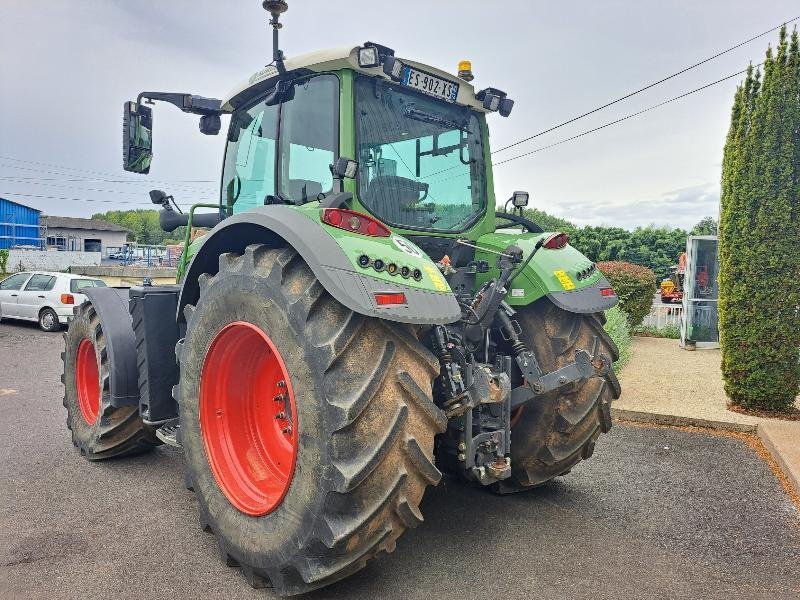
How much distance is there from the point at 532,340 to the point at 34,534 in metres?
3.00

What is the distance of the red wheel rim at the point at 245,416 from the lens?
308 cm

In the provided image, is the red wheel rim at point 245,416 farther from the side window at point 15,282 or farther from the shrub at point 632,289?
the side window at point 15,282

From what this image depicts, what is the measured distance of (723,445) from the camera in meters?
5.51

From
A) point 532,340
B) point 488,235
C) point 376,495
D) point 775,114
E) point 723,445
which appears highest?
point 775,114

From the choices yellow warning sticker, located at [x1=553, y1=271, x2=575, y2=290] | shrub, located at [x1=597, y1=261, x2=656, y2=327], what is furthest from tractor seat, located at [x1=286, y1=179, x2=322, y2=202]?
shrub, located at [x1=597, y1=261, x2=656, y2=327]

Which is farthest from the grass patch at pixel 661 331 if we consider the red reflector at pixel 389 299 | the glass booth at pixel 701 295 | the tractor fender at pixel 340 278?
the red reflector at pixel 389 299

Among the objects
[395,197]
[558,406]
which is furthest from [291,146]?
[558,406]

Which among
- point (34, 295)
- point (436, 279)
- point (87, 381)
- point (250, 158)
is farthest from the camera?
point (34, 295)

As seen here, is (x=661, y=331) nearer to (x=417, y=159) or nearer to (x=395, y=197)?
(x=417, y=159)

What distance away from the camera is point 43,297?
47.9 feet

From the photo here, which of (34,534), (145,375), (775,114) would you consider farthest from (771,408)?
(34,534)

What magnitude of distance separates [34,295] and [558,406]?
15017 mm

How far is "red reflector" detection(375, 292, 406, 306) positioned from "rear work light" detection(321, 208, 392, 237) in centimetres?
41

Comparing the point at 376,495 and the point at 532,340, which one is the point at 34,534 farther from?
the point at 532,340
